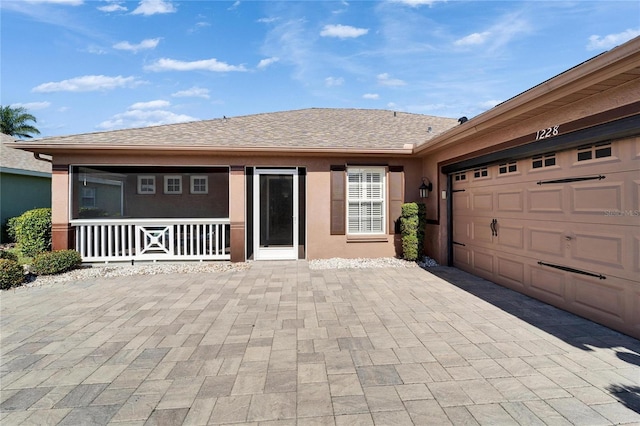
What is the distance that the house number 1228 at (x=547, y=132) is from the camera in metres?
3.96

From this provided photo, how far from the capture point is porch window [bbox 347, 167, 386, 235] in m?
7.59

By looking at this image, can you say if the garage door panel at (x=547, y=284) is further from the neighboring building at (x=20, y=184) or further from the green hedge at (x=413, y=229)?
the neighboring building at (x=20, y=184)

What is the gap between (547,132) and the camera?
410 centimetres

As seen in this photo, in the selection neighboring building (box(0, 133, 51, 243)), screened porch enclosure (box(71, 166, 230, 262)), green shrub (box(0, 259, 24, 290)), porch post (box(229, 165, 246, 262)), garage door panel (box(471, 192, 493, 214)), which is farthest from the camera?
neighboring building (box(0, 133, 51, 243))

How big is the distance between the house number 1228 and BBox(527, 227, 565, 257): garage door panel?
51.4 inches

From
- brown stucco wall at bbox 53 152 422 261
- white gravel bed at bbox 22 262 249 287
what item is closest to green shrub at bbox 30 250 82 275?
white gravel bed at bbox 22 262 249 287

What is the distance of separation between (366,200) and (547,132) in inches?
162

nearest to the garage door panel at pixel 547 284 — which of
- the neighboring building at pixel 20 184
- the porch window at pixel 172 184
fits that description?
the porch window at pixel 172 184

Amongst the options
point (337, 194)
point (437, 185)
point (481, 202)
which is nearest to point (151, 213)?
point (337, 194)

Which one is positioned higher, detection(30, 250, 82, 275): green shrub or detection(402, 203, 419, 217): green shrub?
detection(402, 203, 419, 217): green shrub

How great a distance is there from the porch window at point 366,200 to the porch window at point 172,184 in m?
7.29

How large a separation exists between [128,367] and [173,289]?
2639 millimetres

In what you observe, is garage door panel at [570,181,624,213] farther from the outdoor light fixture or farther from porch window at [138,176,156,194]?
porch window at [138,176,156,194]

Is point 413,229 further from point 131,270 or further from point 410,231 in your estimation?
point 131,270
